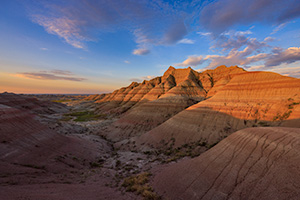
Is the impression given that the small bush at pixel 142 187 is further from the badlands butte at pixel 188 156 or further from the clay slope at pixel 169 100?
the clay slope at pixel 169 100

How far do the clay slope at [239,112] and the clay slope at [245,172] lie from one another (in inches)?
445

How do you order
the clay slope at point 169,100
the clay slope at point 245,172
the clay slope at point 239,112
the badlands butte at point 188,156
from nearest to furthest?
the clay slope at point 245,172 → the badlands butte at point 188,156 → the clay slope at point 239,112 → the clay slope at point 169,100

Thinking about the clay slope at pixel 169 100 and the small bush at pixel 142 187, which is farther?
the clay slope at pixel 169 100

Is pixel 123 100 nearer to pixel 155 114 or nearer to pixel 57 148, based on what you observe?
pixel 155 114

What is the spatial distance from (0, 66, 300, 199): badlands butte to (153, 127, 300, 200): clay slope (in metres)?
0.04

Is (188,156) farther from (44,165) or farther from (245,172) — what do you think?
(44,165)

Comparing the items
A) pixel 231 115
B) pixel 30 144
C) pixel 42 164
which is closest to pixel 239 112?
pixel 231 115

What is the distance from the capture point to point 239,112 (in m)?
22.9

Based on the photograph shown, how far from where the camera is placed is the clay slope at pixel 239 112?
65.2 ft

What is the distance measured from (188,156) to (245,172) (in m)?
8.22

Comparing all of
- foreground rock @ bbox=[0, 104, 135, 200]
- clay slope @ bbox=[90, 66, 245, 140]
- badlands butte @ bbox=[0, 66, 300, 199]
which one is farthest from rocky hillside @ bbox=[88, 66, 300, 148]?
foreground rock @ bbox=[0, 104, 135, 200]

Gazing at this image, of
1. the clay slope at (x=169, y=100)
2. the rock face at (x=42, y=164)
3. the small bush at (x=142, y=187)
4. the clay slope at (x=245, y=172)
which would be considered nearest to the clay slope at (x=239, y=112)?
the clay slope at (x=169, y=100)

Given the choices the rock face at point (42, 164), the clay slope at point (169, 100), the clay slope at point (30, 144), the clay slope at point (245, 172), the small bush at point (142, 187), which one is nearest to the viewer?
the clay slope at point (245, 172)

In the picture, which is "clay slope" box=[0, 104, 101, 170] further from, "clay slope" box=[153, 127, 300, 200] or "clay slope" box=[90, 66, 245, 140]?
"clay slope" box=[90, 66, 245, 140]
